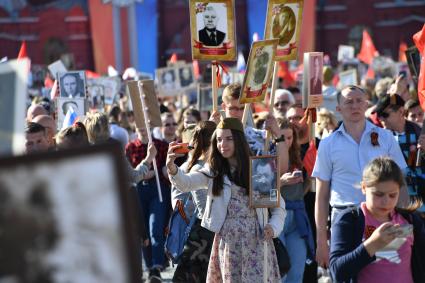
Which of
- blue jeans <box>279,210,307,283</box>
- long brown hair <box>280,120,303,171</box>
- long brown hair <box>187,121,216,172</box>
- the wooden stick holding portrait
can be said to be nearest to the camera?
long brown hair <box>187,121,216,172</box>

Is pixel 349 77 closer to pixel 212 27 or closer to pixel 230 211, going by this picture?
pixel 212 27

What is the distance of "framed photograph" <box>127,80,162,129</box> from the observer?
8.09 m

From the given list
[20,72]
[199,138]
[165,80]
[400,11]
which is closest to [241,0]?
[400,11]

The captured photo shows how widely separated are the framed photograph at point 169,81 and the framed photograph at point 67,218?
14.1m

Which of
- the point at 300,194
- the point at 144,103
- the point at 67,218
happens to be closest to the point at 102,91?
the point at 144,103

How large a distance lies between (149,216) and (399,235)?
558 cm

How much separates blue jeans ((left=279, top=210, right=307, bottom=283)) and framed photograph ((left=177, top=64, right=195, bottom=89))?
886 centimetres

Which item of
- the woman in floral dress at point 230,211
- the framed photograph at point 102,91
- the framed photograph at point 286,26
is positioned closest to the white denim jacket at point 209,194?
the woman in floral dress at point 230,211

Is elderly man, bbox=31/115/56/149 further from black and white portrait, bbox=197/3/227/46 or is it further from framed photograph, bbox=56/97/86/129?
framed photograph, bbox=56/97/86/129

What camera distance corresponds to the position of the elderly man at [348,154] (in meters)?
5.68

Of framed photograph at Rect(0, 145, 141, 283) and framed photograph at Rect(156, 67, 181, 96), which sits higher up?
framed photograph at Rect(0, 145, 141, 283)

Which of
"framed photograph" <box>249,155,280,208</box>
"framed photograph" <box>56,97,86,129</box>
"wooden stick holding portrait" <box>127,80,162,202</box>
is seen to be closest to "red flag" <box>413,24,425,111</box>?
"framed photograph" <box>249,155,280,208</box>

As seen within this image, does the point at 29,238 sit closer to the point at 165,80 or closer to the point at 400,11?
the point at 165,80

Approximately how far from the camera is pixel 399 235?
11.6ft
